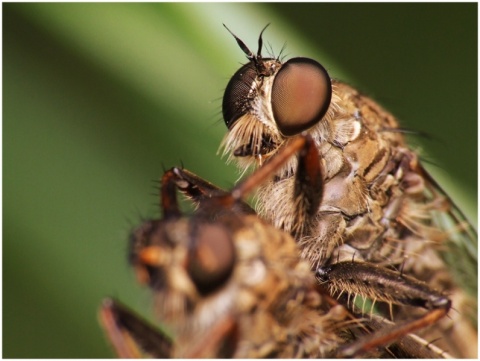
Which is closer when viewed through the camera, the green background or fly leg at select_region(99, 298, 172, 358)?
fly leg at select_region(99, 298, 172, 358)

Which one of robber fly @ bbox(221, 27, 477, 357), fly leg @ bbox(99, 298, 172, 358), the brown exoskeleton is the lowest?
fly leg @ bbox(99, 298, 172, 358)

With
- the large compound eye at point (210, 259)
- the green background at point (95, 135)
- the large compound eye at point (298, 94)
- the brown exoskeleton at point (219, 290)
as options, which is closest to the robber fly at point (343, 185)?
the large compound eye at point (298, 94)

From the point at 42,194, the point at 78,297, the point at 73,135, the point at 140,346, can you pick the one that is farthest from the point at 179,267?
the point at 73,135

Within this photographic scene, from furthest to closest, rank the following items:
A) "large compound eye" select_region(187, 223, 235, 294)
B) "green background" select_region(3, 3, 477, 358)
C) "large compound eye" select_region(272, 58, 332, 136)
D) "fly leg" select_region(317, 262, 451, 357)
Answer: "green background" select_region(3, 3, 477, 358)
"large compound eye" select_region(272, 58, 332, 136)
"fly leg" select_region(317, 262, 451, 357)
"large compound eye" select_region(187, 223, 235, 294)

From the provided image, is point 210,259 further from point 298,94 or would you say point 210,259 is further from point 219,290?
point 298,94

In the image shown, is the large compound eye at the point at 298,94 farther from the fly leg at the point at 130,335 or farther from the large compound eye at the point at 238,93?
the fly leg at the point at 130,335

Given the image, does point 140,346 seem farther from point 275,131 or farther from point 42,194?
point 42,194

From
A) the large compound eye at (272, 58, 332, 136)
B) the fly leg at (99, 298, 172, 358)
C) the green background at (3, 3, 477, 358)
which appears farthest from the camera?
the green background at (3, 3, 477, 358)

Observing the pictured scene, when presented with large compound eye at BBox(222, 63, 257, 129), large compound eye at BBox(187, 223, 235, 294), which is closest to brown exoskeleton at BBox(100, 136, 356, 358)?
large compound eye at BBox(187, 223, 235, 294)

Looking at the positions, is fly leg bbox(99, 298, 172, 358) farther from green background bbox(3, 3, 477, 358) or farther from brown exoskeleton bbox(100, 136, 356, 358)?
green background bbox(3, 3, 477, 358)
